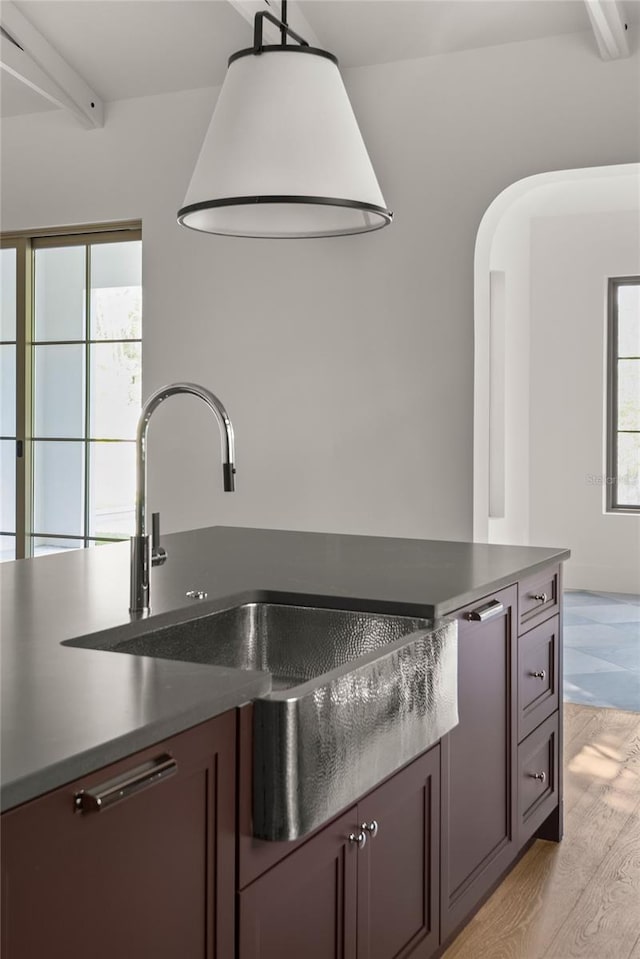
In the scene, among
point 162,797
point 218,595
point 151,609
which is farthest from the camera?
point 218,595

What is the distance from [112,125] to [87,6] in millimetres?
730

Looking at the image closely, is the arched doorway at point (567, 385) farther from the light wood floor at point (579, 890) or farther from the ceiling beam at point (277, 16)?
the light wood floor at point (579, 890)

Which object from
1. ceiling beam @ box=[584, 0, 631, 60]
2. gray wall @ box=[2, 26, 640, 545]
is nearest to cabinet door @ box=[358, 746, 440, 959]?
gray wall @ box=[2, 26, 640, 545]

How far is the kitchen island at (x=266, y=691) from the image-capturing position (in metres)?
1.24

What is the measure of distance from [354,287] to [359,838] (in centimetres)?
316

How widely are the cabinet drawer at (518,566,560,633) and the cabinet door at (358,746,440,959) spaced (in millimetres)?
654

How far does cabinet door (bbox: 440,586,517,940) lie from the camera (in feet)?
7.02

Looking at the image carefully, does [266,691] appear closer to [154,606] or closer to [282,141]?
[154,606]

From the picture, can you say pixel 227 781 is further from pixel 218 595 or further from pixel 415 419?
pixel 415 419

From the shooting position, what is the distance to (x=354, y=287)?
4504 mm

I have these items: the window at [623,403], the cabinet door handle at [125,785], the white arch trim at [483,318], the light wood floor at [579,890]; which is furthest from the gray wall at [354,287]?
the window at [623,403]

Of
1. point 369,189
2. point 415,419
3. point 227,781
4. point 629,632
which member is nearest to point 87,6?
point 415,419

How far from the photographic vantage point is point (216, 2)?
418 cm

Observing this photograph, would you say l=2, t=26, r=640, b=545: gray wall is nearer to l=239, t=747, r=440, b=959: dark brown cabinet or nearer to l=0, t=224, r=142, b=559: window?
l=0, t=224, r=142, b=559: window
